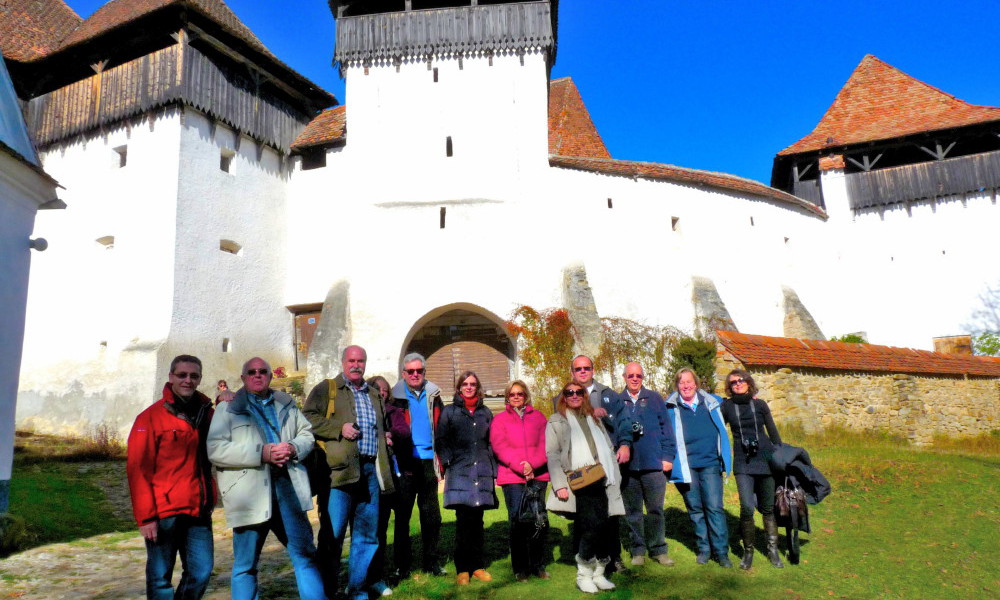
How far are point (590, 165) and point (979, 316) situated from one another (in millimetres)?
10498

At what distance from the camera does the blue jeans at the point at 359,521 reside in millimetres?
3955

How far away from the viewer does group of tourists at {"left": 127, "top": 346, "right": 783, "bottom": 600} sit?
11.0 feet

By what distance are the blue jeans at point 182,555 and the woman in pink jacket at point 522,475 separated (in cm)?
184

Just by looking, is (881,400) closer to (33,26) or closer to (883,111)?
(883,111)

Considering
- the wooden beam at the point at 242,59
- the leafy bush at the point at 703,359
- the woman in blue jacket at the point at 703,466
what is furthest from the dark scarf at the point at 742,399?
the wooden beam at the point at 242,59

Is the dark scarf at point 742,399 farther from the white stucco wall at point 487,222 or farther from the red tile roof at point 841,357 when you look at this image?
the white stucco wall at point 487,222

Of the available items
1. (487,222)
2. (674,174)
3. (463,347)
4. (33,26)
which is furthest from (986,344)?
(33,26)

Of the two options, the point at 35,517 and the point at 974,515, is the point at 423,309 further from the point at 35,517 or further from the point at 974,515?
the point at 974,515

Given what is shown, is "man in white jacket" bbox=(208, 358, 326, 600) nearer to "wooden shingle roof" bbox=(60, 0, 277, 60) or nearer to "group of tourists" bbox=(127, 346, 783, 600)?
"group of tourists" bbox=(127, 346, 783, 600)

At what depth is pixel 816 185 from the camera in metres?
18.2

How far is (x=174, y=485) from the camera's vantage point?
3295 mm

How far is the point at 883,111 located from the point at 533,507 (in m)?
18.6

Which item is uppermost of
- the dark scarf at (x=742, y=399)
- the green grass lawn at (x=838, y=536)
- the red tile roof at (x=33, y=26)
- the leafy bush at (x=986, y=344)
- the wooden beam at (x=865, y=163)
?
the red tile roof at (x=33, y=26)

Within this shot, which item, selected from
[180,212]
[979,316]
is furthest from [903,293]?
[180,212]
